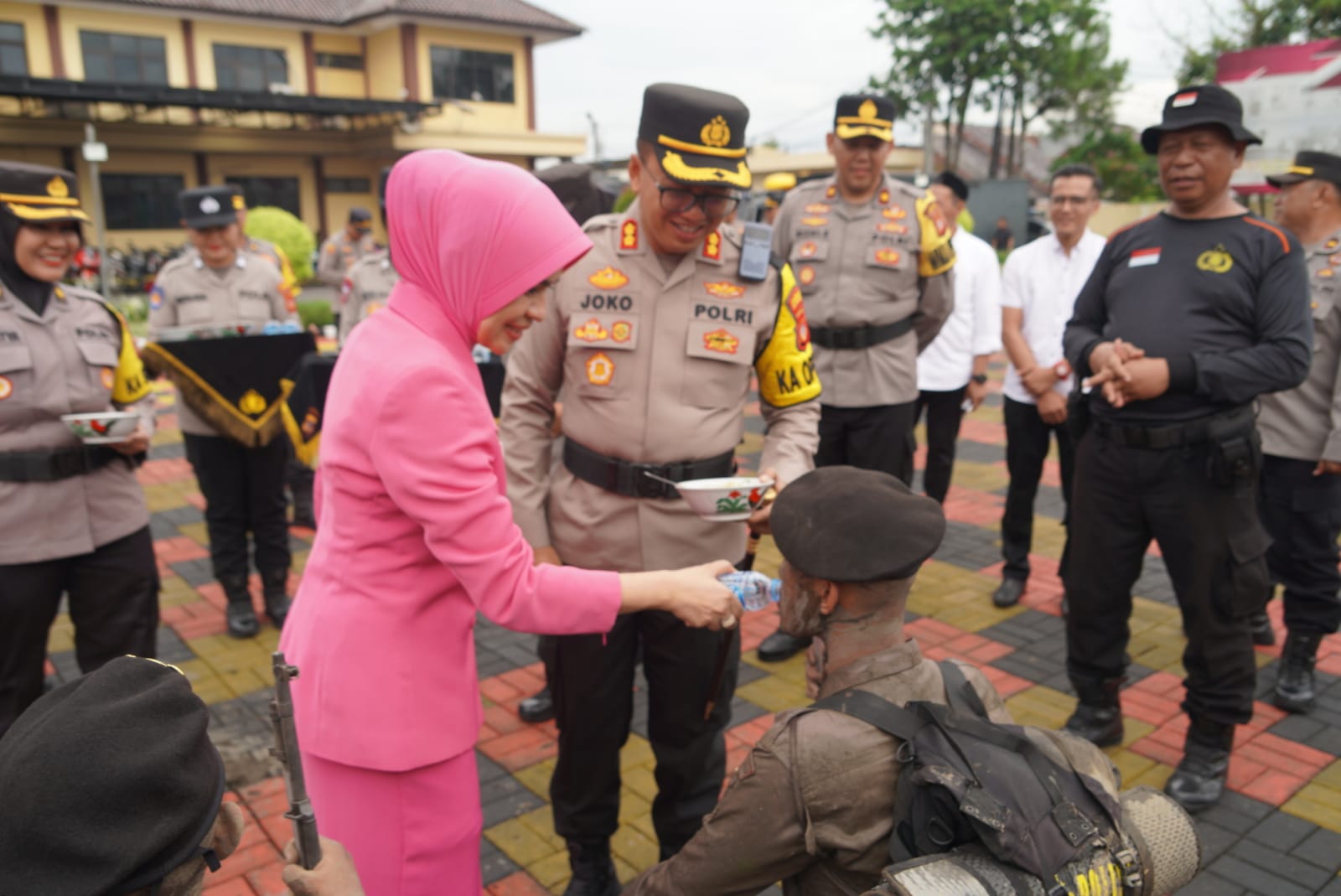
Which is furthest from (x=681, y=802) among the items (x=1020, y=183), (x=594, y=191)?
(x=1020, y=183)

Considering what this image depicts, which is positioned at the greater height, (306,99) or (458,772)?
(306,99)

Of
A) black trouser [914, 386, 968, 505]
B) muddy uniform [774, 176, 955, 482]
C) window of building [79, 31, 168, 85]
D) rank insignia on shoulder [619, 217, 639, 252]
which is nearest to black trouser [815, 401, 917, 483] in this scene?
muddy uniform [774, 176, 955, 482]

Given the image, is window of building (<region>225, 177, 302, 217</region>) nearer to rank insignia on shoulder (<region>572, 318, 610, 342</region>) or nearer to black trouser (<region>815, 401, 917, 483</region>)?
black trouser (<region>815, 401, 917, 483</region>)

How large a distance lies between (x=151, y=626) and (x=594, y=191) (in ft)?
10.3

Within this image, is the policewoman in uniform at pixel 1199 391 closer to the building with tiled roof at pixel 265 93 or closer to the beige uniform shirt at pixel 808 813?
the beige uniform shirt at pixel 808 813

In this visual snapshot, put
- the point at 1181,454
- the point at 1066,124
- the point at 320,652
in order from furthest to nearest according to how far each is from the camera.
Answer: the point at 1066,124, the point at 1181,454, the point at 320,652

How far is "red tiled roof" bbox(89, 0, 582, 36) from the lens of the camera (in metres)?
32.0

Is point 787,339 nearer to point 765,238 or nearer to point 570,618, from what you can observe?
point 765,238

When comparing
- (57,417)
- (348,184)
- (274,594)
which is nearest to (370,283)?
(274,594)

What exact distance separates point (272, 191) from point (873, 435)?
34.0 meters

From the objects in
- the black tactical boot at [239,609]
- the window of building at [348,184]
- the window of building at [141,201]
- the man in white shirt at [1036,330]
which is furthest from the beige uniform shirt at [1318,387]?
the window of building at [348,184]

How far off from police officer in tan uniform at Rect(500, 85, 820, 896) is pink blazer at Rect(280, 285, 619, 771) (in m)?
0.83

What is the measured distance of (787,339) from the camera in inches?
123

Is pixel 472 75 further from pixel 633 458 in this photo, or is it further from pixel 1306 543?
pixel 633 458
